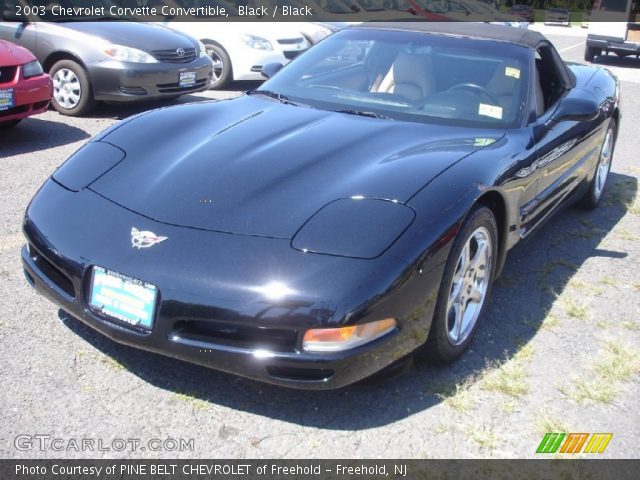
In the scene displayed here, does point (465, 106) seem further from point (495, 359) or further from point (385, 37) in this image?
point (495, 359)

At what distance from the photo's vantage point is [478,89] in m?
3.91

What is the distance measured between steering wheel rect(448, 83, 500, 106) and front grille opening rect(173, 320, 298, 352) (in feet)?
6.58

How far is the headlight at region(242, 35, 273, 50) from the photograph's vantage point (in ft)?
32.4

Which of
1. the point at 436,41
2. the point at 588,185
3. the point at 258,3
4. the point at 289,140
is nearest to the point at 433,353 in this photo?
the point at 289,140

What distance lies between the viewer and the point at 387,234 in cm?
267

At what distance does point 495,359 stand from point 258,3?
8870 mm

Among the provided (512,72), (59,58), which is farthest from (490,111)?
(59,58)

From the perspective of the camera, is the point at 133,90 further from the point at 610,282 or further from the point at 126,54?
the point at 610,282

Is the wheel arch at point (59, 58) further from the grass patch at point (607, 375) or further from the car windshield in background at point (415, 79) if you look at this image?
the grass patch at point (607, 375)

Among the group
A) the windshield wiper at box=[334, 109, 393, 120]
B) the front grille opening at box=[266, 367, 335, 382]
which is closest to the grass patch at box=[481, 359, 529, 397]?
the front grille opening at box=[266, 367, 335, 382]

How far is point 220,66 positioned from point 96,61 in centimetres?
258

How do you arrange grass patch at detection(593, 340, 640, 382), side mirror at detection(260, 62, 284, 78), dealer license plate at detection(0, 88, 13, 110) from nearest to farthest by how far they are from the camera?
1. grass patch at detection(593, 340, 640, 382)
2. side mirror at detection(260, 62, 284, 78)
3. dealer license plate at detection(0, 88, 13, 110)

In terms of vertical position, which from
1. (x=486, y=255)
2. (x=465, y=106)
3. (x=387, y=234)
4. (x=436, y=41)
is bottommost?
(x=486, y=255)

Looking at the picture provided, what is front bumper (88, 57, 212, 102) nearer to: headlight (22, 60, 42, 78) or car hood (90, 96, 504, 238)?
headlight (22, 60, 42, 78)
